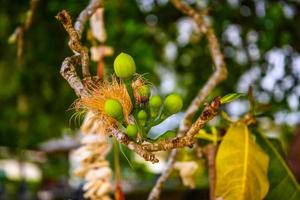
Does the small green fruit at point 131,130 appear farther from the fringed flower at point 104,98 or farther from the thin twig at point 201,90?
the thin twig at point 201,90

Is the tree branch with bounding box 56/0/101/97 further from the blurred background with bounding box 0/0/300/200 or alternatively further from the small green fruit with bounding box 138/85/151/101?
the blurred background with bounding box 0/0/300/200

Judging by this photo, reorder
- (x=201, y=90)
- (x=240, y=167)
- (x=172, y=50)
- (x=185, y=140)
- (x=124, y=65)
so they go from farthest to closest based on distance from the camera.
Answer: (x=172, y=50) → (x=201, y=90) → (x=240, y=167) → (x=124, y=65) → (x=185, y=140)

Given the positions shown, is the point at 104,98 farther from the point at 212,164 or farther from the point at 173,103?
the point at 212,164

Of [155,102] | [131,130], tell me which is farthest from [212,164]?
[131,130]

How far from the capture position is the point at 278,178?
4.49 ft

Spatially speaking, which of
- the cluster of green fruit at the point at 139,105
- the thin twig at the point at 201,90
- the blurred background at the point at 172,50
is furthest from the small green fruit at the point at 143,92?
the blurred background at the point at 172,50

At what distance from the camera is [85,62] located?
103 cm

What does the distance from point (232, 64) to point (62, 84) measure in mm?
841

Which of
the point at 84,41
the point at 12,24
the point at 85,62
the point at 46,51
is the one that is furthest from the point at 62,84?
the point at 85,62

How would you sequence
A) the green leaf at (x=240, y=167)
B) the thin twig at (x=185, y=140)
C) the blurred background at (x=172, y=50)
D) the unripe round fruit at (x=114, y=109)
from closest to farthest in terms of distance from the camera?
the thin twig at (x=185, y=140) → the unripe round fruit at (x=114, y=109) → the green leaf at (x=240, y=167) → the blurred background at (x=172, y=50)

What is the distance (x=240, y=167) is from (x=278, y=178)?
131 millimetres

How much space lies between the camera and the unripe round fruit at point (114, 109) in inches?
35.3

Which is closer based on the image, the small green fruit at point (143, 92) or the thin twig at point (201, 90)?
the small green fruit at point (143, 92)

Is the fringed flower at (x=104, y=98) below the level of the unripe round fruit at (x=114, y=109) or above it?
above
